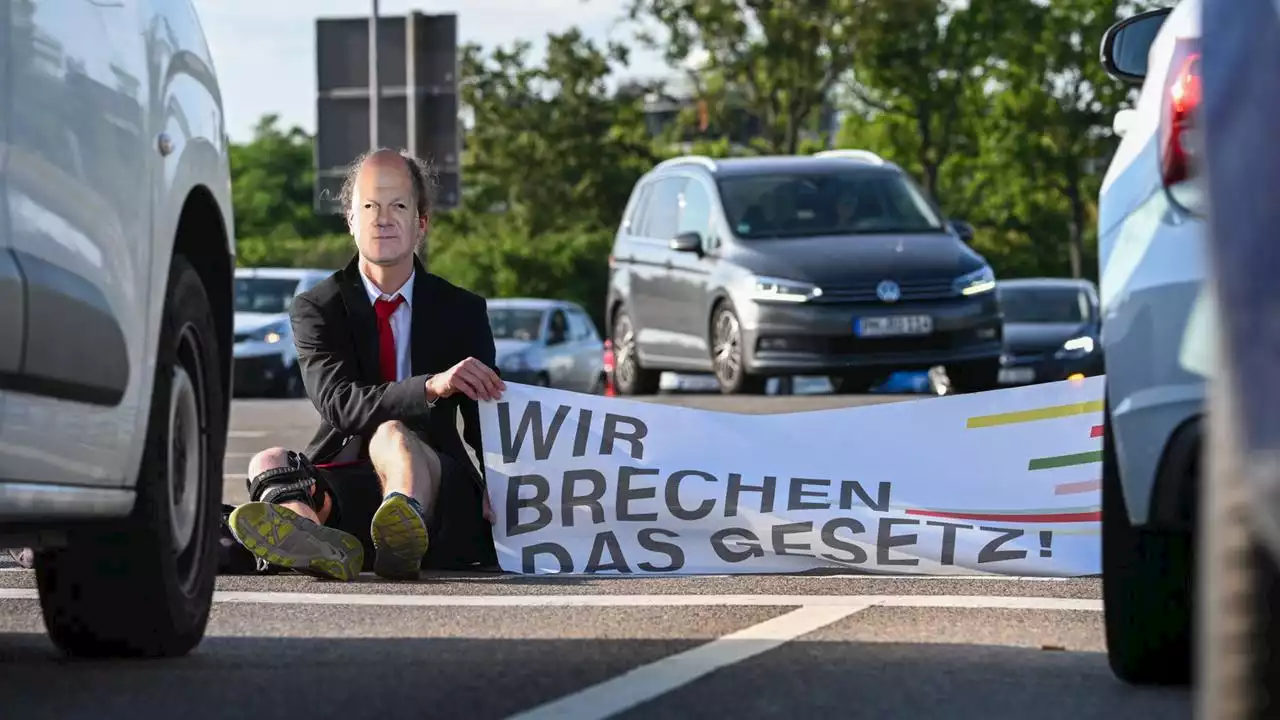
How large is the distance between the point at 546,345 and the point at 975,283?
49.8 feet

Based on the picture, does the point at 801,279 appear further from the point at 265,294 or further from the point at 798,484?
the point at 265,294

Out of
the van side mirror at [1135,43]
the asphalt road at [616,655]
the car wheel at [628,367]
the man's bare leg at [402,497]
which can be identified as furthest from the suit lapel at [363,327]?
the car wheel at [628,367]

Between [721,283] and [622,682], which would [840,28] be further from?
[622,682]

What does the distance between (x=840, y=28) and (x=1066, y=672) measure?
48.5 metres

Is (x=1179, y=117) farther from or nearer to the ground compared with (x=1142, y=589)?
farther from the ground

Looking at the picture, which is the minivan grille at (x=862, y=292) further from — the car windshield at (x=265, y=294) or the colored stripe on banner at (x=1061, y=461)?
the car windshield at (x=265, y=294)

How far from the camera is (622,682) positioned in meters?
5.16

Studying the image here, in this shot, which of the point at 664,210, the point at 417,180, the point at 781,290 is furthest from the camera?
the point at 664,210

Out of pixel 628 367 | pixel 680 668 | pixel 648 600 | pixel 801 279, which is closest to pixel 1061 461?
pixel 648 600

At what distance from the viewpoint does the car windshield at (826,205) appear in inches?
728

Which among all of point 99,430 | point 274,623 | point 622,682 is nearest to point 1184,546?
point 622,682

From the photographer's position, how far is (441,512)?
26.8 ft

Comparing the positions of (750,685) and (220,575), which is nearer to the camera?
(750,685)

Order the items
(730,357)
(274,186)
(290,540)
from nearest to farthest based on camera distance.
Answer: (290,540)
(730,357)
(274,186)
